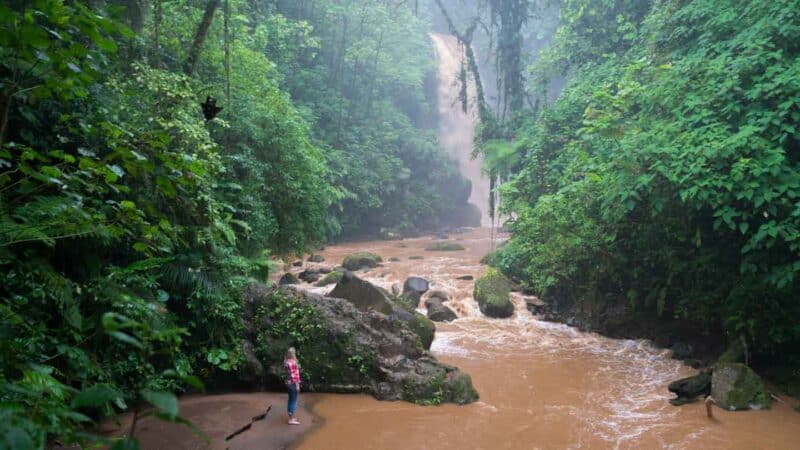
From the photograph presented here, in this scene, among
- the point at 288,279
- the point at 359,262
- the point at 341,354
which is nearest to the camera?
the point at 341,354

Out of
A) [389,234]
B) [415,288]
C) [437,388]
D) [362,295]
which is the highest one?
[389,234]

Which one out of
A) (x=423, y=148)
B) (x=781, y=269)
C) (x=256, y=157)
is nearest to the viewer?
(x=781, y=269)

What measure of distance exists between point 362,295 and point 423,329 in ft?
4.84

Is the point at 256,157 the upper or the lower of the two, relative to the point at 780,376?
upper

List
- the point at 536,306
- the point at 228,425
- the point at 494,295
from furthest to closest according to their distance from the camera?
the point at 494,295
the point at 536,306
the point at 228,425

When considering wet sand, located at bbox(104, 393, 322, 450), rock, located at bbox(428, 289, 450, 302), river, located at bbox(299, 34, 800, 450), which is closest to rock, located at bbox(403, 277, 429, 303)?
rock, located at bbox(428, 289, 450, 302)

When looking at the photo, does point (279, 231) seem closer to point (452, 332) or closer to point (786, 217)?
point (452, 332)

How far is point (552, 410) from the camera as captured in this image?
8.29m

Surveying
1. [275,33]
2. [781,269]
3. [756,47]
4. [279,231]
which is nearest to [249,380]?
[279,231]

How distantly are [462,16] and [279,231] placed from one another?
39765mm

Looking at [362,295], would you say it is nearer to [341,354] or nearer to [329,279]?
[341,354]

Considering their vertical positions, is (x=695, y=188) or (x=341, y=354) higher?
(x=695, y=188)

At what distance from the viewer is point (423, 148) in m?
34.3

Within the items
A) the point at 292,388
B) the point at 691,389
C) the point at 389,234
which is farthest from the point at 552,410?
the point at 389,234
